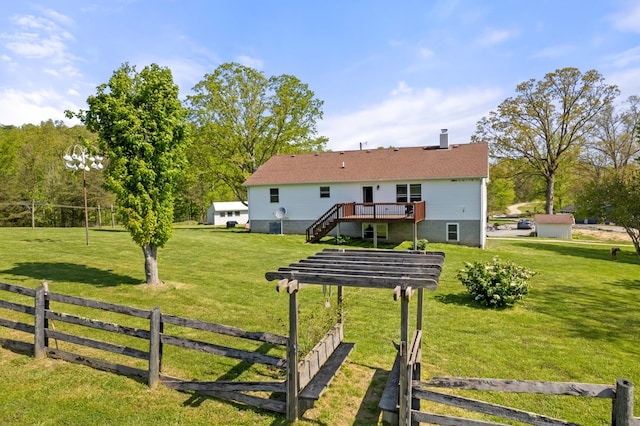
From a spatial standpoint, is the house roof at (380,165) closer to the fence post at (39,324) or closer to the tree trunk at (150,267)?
the tree trunk at (150,267)

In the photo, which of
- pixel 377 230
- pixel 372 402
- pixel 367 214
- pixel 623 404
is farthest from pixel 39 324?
pixel 377 230

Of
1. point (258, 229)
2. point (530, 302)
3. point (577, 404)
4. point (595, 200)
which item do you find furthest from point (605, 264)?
point (258, 229)

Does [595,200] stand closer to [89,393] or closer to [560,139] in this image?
[560,139]

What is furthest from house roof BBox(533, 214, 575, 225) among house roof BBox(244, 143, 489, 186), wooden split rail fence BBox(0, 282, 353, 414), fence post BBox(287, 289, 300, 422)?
fence post BBox(287, 289, 300, 422)

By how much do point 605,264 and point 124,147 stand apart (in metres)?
23.7

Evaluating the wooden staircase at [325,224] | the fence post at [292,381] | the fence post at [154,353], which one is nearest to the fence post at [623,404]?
the fence post at [292,381]

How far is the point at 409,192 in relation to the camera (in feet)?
84.4

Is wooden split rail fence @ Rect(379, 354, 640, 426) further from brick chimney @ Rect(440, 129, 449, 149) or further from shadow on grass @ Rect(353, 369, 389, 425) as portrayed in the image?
brick chimney @ Rect(440, 129, 449, 149)

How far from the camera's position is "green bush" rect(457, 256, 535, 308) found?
37.0 ft

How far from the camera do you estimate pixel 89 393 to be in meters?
5.80

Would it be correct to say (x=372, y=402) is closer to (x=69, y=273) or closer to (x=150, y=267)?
(x=150, y=267)

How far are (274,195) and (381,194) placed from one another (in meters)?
8.76

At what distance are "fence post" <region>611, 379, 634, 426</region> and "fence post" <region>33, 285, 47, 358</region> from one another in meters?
8.52

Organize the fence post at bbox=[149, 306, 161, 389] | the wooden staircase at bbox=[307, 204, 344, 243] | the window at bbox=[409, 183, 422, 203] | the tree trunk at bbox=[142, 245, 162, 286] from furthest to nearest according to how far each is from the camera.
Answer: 1. the window at bbox=[409, 183, 422, 203]
2. the wooden staircase at bbox=[307, 204, 344, 243]
3. the tree trunk at bbox=[142, 245, 162, 286]
4. the fence post at bbox=[149, 306, 161, 389]
